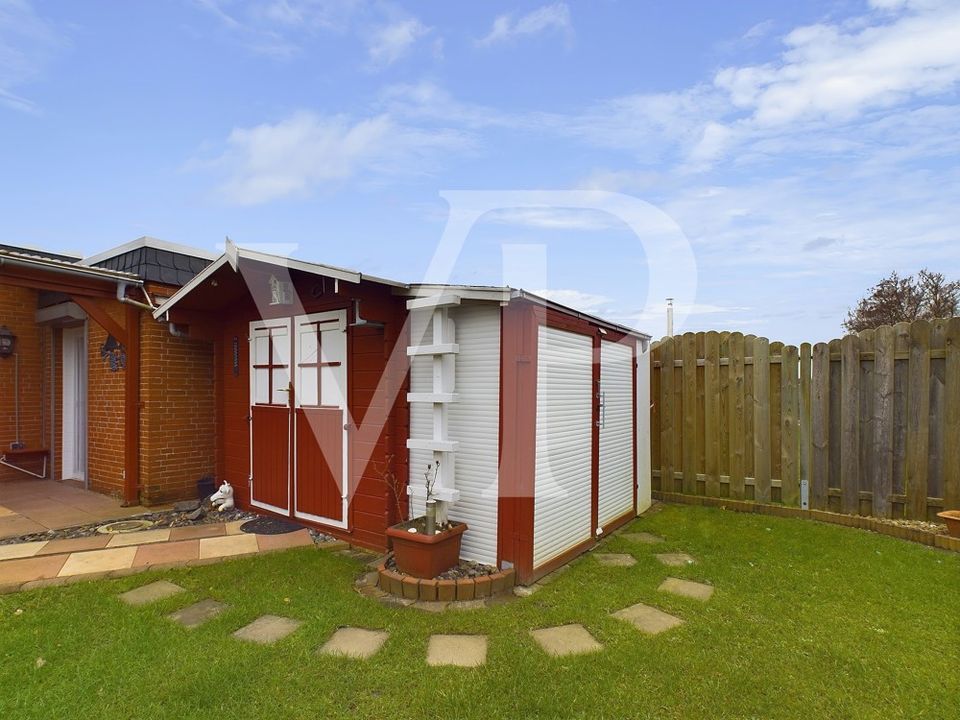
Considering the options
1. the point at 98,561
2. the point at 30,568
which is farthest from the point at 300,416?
the point at 30,568

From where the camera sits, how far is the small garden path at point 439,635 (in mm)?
2988

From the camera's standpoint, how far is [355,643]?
311 centimetres

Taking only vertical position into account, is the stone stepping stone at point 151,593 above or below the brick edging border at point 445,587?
below

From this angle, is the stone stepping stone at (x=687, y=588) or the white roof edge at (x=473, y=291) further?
the white roof edge at (x=473, y=291)

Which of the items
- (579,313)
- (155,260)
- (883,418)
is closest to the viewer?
(579,313)

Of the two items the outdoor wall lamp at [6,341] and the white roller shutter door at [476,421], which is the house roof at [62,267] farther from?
the white roller shutter door at [476,421]

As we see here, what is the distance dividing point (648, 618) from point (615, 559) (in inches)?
49.3

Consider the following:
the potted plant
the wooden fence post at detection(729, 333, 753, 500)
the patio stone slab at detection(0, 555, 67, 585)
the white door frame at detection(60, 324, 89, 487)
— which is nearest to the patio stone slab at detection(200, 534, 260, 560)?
the patio stone slab at detection(0, 555, 67, 585)

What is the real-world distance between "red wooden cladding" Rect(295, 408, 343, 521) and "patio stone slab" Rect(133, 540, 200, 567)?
1.07m

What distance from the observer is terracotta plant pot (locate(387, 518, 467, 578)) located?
3.85m

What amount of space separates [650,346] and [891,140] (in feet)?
11.9

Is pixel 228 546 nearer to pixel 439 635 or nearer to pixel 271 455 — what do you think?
pixel 271 455

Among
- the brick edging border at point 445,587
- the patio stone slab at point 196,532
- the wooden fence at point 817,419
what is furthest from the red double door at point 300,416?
the wooden fence at point 817,419

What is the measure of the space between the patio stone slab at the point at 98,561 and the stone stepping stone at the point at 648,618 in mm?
4002
